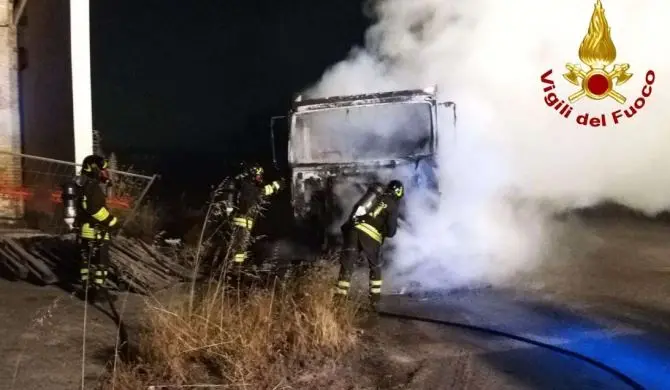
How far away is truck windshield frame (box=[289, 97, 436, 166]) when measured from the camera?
7.57m

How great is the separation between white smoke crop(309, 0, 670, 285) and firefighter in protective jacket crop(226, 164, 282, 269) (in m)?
1.73

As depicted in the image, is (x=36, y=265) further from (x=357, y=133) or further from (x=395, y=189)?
(x=357, y=133)

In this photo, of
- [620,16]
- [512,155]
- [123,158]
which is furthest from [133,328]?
[123,158]

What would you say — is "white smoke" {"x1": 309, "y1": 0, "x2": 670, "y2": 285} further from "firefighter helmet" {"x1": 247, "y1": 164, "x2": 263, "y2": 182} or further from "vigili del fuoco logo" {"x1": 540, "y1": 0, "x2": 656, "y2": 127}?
"firefighter helmet" {"x1": 247, "y1": 164, "x2": 263, "y2": 182}

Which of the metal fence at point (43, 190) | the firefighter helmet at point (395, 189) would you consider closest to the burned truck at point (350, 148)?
the firefighter helmet at point (395, 189)

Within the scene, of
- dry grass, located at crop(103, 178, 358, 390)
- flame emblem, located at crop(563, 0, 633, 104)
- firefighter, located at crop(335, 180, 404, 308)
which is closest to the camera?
dry grass, located at crop(103, 178, 358, 390)

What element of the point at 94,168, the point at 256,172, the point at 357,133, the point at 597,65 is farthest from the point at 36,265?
the point at 597,65

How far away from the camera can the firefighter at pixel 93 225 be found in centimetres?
556

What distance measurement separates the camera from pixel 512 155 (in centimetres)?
1003

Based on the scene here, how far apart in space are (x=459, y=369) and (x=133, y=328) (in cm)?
252

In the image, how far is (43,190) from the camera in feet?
31.7

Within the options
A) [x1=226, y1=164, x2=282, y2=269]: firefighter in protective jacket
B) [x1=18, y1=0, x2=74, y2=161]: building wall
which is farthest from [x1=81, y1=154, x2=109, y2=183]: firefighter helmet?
[x1=18, y1=0, x2=74, y2=161]: building wall

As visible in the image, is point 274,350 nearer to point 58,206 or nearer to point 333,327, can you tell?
point 333,327

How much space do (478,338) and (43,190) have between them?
748 cm
